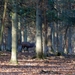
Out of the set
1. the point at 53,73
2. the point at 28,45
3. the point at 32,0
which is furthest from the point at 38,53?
the point at 28,45

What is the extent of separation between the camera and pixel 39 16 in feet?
75.3

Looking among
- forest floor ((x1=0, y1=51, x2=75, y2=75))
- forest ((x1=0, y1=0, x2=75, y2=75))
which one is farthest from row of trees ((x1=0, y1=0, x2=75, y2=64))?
forest floor ((x1=0, y1=51, x2=75, y2=75))

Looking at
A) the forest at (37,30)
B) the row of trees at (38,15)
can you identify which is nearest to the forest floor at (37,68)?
the forest at (37,30)

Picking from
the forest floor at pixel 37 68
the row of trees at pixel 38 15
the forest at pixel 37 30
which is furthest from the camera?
the row of trees at pixel 38 15

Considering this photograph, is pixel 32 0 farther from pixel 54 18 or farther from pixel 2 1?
pixel 54 18

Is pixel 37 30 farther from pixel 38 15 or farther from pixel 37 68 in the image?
pixel 37 68

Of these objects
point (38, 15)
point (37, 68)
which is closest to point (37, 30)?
point (38, 15)

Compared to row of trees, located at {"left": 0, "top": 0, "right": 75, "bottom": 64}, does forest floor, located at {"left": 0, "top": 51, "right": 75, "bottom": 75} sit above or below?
below

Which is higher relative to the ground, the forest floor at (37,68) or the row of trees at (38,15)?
the row of trees at (38,15)

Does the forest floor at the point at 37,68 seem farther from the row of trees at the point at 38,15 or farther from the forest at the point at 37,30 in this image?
the row of trees at the point at 38,15

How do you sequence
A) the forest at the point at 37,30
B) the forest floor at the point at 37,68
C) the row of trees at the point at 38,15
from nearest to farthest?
the forest floor at the point at 37,68 < the forest at the point at 37,30 < the row of trees at the point at 38,15

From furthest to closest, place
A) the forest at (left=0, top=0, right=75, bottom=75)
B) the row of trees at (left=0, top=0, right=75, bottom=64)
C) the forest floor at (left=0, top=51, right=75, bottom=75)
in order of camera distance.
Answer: the row of trees at (left=0, top=0, right=75, bottom=64), the forest at (left=0, top=0, right=75, bottom=75), the forest floor at (left=0, top=51, right=75, bottom=75)

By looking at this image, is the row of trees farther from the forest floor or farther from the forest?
the forest floor

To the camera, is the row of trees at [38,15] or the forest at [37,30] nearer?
the forest at [37,30]
